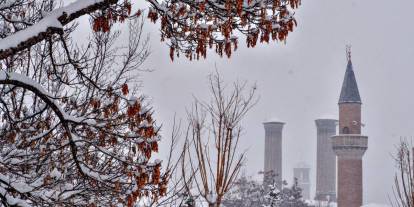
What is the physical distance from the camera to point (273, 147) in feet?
271

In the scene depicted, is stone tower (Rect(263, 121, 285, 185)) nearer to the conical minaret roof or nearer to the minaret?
the minaret

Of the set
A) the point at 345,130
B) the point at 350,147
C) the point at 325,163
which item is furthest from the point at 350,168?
the point at 325,163

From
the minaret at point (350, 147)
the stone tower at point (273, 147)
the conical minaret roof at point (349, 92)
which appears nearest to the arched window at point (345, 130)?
the minaret at point (350, 147)

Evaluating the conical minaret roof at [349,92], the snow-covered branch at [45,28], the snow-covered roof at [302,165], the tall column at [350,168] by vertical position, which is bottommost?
the snow-covered branch at [45,28]

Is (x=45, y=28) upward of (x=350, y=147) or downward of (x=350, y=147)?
downward

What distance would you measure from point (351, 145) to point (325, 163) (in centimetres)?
3273

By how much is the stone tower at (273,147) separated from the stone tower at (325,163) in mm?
5939

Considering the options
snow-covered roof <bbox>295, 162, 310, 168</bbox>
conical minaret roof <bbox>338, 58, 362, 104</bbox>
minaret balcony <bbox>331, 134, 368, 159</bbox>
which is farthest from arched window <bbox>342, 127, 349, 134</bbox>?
snow-covered roof <bbox>295, 162, 310, 168</bbox>

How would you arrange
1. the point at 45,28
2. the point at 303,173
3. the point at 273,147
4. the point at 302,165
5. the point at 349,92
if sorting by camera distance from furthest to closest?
the point at 302,165 → the point at 303,173 → the point at 273,147 → the point at 349,92 → the point at 45,28

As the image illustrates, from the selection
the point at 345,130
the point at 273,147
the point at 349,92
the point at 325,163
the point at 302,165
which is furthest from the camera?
the point at 302,165

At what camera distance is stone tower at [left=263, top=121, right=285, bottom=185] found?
81.1m

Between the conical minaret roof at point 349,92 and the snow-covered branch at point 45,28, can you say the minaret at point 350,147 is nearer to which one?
the conical minaret roof at point 349,92

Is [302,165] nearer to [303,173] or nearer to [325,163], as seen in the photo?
[303,173]

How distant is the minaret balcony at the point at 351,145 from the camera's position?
158 feet
